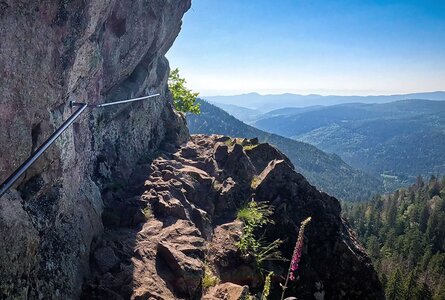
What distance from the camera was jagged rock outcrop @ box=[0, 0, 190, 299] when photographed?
7.21 meters

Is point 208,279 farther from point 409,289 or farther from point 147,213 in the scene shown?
point 409,289

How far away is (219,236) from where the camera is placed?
44.7 feet

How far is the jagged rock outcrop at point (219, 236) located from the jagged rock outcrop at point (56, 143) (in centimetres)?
94

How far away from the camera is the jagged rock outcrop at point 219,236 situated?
10031mm

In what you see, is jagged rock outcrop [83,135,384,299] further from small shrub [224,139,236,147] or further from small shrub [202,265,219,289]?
small shrub [224,139,236,147]

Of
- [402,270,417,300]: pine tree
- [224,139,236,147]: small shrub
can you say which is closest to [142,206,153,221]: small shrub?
[224,139,236,147]: small shrub

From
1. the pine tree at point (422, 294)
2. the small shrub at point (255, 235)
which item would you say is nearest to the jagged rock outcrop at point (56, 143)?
the small shrub at point (255, 235)

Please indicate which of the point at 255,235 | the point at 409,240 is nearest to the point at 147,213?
the point at 255,235

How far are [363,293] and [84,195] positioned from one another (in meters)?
10.8

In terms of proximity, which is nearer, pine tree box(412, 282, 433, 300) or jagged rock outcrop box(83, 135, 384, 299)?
jagged rock outcrop box(83, 135, 384, 299)

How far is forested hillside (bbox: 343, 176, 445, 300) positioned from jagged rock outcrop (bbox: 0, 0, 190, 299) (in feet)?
254

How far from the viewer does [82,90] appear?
40.7 feet

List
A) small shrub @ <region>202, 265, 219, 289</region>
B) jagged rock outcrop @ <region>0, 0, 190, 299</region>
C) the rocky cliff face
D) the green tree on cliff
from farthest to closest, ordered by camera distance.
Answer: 1. the green tree on cliff
2. small shrub @ <region>202, 265, 219, 289</region>
3. the rocky cliff face
4. jagged rock outcrop @ <region>0, 0, 190, 299</region>

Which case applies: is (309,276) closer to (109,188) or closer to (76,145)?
(109,188)
